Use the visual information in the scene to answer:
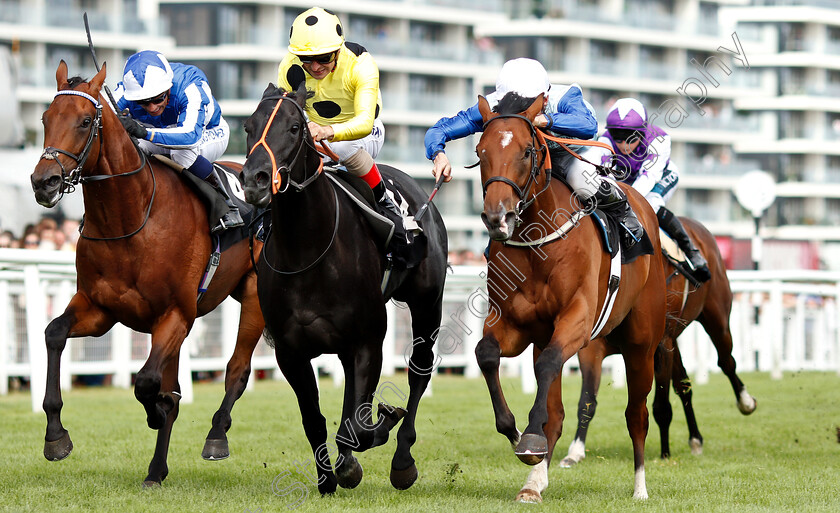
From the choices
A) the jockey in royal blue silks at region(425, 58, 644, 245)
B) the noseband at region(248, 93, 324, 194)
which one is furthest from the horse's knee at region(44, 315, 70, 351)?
the jockey in royal blue silks at region(425, 58, 644, 245)

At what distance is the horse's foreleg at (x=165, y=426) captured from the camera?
608 centimetres

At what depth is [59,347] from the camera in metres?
5.69

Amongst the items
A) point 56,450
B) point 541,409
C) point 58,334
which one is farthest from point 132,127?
point 541,409

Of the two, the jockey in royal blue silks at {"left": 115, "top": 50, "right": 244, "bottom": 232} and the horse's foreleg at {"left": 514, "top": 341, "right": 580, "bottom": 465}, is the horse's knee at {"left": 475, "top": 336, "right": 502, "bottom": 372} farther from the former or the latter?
the jockey in royal blue silks at {"left": 115, "top": 50, "right": 244, "bottom": 232}

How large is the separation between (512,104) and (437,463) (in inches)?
105

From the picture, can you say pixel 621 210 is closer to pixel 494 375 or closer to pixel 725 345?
pixel 494 375

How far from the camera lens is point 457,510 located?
520 cm

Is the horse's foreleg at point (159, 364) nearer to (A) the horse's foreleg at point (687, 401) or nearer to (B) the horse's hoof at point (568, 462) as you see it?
(B) the horse's hoof at point (568, 462)

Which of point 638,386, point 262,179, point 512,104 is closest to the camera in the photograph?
point 262,179

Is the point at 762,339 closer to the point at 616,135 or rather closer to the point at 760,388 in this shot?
the point at 760,388

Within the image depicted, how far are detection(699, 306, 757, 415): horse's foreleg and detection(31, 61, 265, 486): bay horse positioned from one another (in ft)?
14.0

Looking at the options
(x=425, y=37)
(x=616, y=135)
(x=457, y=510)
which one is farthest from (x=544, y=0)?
(x=457, y=510)

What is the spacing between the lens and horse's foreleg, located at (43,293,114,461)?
552 cm

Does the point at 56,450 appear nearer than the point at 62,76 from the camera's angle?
Yes
